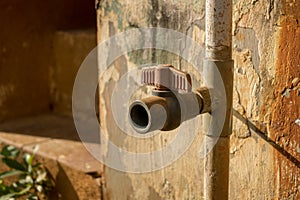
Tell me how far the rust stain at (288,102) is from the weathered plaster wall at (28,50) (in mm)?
1747

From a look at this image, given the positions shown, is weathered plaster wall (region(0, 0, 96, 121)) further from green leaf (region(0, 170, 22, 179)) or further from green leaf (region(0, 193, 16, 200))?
green leaf (region(0, 193, 16, 200))

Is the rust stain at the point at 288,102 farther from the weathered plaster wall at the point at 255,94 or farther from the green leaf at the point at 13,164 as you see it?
the green leaf at the point at 13,164

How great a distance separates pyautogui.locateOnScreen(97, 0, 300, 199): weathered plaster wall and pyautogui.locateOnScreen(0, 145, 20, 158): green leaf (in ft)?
2.84

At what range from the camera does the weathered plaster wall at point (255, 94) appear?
1.33 metres

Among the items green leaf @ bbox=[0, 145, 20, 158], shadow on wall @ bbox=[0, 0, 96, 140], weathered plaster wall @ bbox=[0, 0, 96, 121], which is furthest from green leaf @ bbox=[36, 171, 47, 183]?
weathered plaster wall @ bbox=[0, 0, 96, 121]

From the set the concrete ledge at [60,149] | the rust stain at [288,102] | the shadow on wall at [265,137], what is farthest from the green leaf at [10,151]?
the rust stain at [288,102]

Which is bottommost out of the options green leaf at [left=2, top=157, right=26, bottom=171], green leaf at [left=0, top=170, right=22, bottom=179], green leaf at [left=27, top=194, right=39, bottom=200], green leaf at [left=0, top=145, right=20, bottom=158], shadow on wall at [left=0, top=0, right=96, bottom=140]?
green leaf at [left=27, top=194, right=39, bottom=200]

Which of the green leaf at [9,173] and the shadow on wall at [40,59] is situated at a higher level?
the shadow on wall at [40,59]

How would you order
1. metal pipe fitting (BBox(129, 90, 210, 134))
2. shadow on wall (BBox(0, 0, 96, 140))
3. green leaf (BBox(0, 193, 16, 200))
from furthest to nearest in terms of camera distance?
shadow on wall (BBox(0, 0, 96, 140)) < green leaf (BBox(0, 193, 16, 200)) < metal pipe fitting (BBox(129, 90, 210, 134))

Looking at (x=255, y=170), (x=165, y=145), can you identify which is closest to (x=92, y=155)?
(x=165, y=145)

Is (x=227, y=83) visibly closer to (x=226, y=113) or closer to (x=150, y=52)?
(x=226, y=113)

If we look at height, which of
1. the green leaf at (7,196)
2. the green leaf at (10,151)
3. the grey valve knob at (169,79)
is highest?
the grey valve knob at (169,79)

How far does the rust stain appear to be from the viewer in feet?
4.26

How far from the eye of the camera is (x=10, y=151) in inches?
94.7
